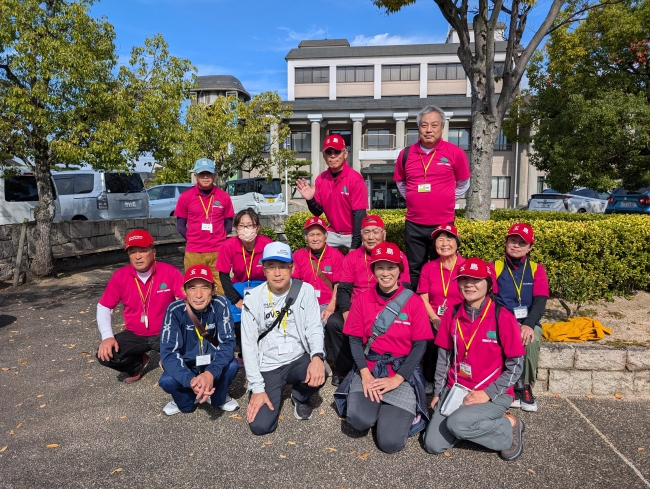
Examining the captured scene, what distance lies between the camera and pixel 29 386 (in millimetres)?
4363

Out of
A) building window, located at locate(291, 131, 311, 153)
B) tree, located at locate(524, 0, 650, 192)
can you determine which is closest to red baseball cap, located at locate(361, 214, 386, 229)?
tree, located at locate(524, 0, 650, 192)

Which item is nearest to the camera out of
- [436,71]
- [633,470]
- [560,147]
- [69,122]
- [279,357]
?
[633,470]

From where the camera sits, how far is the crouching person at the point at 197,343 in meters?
3.61

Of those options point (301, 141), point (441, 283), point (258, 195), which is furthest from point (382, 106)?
Result: point (441, 283)

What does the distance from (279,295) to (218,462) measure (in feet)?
4.20

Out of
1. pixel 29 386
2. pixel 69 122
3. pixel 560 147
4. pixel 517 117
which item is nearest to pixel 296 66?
pixel 517 117

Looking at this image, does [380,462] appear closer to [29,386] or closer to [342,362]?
[342,362]

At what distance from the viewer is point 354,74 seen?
A: 3791 centimetres

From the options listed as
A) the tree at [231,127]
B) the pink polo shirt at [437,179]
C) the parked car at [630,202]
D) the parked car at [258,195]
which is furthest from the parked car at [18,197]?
the parked car at [630,202]

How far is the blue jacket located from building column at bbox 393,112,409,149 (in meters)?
29.4

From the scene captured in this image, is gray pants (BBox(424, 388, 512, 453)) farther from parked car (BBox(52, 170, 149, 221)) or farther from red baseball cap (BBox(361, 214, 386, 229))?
parked car (BBox(52, 170, 149, 221))

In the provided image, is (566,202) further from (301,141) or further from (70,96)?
(70,96)

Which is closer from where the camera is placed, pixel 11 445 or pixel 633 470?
pixel 633 470

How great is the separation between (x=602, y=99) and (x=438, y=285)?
10.1m
